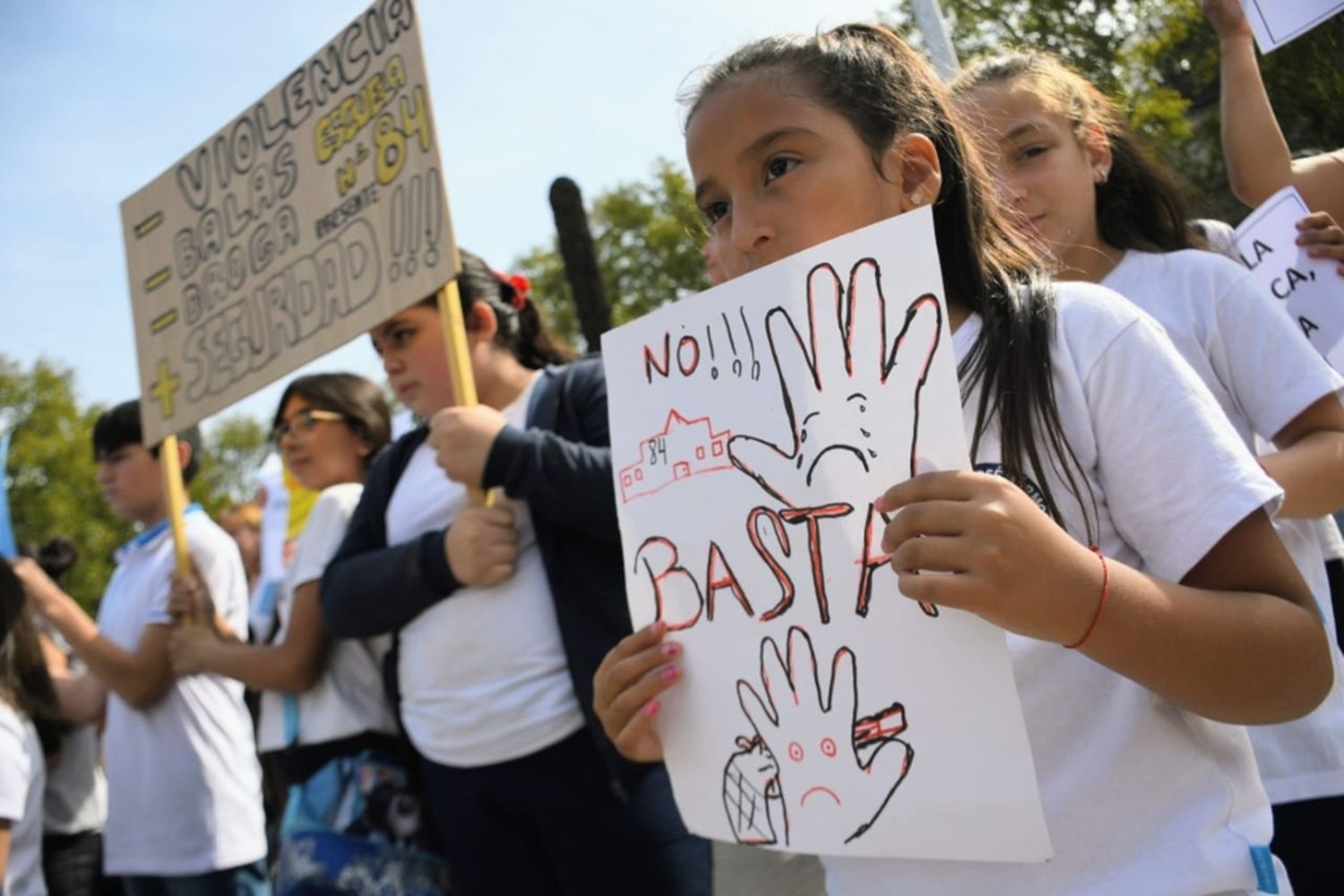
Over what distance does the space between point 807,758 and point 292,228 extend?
2.56m

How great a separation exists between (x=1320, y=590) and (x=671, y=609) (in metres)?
0.92

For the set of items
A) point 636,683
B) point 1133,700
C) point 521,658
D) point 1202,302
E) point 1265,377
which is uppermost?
point 1202,302

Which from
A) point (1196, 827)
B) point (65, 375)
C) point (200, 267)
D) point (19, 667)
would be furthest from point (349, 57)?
point (65, 375)

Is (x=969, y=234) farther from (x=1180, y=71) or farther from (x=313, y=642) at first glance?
(x=313, y=642)

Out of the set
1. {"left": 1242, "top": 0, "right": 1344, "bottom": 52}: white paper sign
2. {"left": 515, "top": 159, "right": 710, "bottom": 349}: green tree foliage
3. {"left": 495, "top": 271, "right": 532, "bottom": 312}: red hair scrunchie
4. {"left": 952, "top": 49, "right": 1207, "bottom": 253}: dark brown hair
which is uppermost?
{"left": 515, "top": 159, "right": 710, "bottom": 349}: green tree foliage

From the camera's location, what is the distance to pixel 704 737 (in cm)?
133

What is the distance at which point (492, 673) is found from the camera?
2.46 metres

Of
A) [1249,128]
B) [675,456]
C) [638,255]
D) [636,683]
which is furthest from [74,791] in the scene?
[638,255]

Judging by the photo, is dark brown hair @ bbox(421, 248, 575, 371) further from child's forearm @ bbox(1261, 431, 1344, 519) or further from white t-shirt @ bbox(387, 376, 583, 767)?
child's forearm @ bbox(1261, 431, 1344, 519)

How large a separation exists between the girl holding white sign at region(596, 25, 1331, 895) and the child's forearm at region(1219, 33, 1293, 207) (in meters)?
1.02

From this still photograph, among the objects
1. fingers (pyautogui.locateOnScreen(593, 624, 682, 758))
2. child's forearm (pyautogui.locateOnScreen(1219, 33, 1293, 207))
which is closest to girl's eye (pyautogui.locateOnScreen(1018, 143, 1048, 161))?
child's forearm (pyautogui.locateOnScreen(1219, 33, 1293, 207))

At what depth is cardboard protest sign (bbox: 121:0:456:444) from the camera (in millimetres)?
2887

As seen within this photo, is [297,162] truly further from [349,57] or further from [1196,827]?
[1196,827]

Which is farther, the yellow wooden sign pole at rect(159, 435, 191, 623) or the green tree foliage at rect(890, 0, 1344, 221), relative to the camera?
the yellow wooden sign pole at rect(159, 435, 191, 623)
